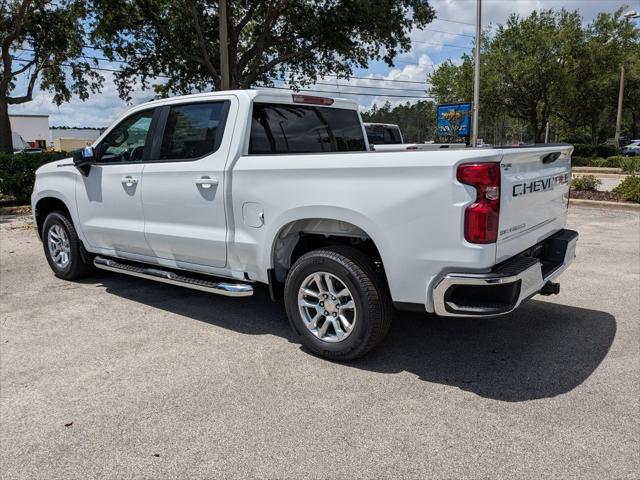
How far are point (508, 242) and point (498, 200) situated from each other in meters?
0.36

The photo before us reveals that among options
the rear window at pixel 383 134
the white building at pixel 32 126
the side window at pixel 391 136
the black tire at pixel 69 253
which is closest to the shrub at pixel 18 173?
the black tire at pixel 69 253

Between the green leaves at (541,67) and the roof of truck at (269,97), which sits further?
the green leaves at (541,67)

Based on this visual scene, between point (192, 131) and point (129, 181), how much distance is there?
2.89ft

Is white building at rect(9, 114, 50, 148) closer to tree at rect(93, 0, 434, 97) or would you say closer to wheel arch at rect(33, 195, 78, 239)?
tree at rect(93, 0, 434, 97)

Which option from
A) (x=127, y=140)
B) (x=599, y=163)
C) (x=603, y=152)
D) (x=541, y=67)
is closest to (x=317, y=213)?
(x=127, y=140)

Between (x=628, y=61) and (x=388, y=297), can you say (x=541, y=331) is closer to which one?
(x=388, y=297)

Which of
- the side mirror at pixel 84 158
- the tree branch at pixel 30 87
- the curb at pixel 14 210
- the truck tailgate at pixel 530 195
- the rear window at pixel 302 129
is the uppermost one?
the tree branch at pixel 30 87

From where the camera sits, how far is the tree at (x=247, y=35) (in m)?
19.0

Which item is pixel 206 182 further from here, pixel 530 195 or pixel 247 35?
pixel 247 35

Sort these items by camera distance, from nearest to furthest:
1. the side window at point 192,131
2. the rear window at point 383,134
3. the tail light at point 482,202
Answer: the tail light at point 482,202 < the side window at point 192,131 < the rear window at point 383,134

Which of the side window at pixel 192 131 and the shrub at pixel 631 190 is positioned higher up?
the side window at pixel 192 131

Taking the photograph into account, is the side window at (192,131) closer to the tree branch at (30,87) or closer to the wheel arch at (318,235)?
the wheel arch at (318,235)

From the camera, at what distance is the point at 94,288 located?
6.14 m

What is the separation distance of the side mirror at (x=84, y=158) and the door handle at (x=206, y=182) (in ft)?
5.49
